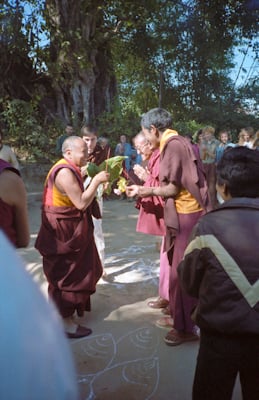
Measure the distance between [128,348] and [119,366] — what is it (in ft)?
0.85

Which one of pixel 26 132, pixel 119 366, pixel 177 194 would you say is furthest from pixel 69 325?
pixel 26 132

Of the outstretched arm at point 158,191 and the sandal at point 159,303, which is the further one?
the sandal at point 159,303

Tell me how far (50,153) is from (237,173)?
1166 cm

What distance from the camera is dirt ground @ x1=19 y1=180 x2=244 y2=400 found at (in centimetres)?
263

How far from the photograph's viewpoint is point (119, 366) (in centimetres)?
289

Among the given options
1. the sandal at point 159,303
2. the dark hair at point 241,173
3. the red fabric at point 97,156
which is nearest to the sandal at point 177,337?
the sandal at point 159,303

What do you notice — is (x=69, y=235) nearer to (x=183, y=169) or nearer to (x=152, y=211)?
(x=152, y=211)

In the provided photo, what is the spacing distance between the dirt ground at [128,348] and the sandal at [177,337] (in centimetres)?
4

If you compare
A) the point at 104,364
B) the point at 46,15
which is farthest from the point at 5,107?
the point at 104,364

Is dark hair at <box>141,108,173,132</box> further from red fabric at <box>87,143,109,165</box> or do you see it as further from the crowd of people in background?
red fabric at <box>87,143,109,165</box>

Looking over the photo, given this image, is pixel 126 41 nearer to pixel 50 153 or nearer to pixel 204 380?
pixel 50 153

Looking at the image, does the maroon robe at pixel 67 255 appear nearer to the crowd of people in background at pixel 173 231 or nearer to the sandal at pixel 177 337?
the crowd of people in background at pixel 173 231

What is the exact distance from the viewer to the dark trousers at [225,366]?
166 cm

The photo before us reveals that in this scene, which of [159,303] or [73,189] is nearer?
[73,189]
